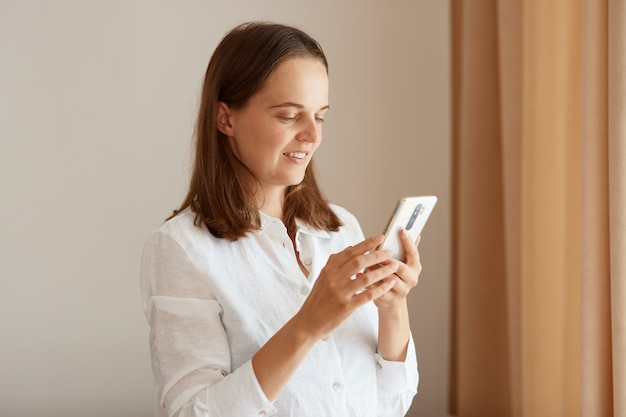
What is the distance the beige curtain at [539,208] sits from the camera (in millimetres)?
1827

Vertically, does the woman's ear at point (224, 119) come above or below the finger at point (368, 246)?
above

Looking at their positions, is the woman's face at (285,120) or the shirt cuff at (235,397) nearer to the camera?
the shirt cuff at (235,397)

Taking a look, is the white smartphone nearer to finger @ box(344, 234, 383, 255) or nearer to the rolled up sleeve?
finger @ box(344, 234, 383, 255)

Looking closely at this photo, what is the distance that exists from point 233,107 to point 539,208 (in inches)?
40.2

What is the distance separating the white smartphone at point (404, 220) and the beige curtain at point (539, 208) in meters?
0.61

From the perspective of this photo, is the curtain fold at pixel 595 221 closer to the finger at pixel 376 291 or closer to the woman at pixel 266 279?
the woman at pixel 266 279

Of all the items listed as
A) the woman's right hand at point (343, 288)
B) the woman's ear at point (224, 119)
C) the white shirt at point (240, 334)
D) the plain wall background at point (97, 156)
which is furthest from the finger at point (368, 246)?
the plain wall background at point (97, 156)

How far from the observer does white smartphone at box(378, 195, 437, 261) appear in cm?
131

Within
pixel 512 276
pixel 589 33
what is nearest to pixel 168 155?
pixel 512 276

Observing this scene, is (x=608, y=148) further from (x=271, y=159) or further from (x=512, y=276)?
(x=271, y=159)

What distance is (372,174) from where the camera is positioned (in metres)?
2.89

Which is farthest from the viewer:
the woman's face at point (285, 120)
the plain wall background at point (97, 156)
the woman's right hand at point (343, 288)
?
the plain wall background at point (97, 156)

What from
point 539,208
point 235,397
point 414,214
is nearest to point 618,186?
point 539,208

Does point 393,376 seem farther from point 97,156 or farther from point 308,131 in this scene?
point 97,156
